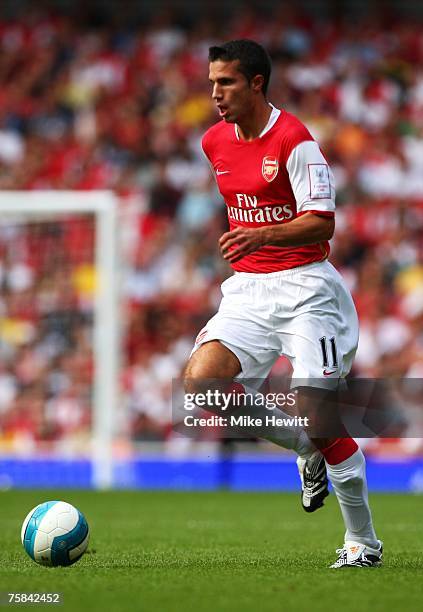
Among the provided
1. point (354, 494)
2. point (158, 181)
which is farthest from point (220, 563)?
point (158, 181)

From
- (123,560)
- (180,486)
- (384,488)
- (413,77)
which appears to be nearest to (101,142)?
(413,77)

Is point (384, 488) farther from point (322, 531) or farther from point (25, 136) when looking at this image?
point (25, 136)

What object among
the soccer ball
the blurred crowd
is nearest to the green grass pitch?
the soccer ball

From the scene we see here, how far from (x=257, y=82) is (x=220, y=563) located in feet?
8.30

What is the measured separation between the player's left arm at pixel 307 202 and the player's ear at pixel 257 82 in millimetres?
424

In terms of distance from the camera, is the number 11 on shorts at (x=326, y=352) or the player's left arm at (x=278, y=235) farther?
the number 11 on shorts at (x=326, y=352)

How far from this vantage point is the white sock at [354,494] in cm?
593

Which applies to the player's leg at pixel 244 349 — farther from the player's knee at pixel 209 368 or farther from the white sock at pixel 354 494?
the white sock at pixel 354 494

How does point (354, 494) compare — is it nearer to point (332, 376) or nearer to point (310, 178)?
point (332, 376)

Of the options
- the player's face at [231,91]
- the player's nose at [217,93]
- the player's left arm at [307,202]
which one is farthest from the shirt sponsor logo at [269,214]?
the player's nose at [217,93]

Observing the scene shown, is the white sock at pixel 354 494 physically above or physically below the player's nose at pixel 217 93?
below

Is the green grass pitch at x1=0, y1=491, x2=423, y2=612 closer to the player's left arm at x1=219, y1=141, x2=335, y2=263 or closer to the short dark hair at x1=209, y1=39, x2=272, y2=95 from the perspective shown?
the player's left arm at x1=219, y1=141, x2=335, y2=263

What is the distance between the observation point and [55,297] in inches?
611

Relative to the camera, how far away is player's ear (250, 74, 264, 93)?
6164 mm
